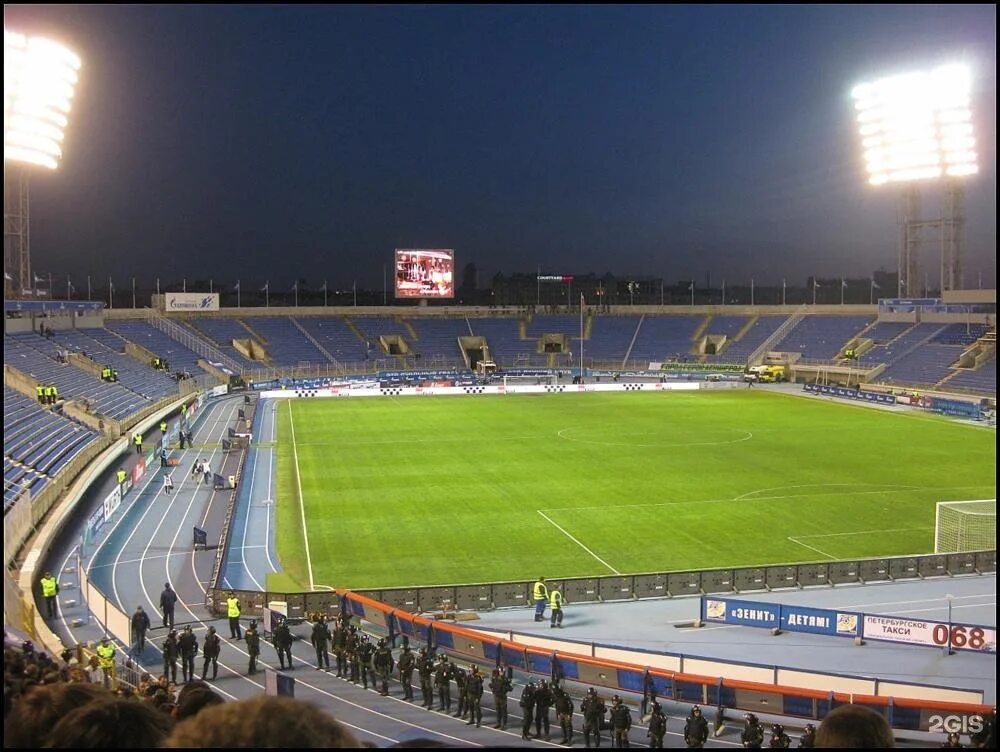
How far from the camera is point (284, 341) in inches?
3334

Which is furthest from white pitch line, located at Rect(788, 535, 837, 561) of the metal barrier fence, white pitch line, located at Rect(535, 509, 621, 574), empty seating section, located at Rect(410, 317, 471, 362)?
empty seating section, located at Rect(410, 317, 471, 362)

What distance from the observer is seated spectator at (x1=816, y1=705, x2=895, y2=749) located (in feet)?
9.56

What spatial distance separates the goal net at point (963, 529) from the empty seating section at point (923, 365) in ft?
130

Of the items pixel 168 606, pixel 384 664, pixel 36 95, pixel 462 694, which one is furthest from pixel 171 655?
pixel 36 95

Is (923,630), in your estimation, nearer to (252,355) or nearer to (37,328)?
(37,328)

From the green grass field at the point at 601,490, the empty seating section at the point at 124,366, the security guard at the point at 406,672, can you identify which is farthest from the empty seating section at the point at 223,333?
the security guard at the point at 406,672

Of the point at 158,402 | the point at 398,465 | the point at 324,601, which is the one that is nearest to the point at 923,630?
the point at 324,601

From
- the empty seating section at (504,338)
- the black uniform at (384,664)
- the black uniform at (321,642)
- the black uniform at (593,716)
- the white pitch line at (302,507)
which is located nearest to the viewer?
the black uniform at (593,716)

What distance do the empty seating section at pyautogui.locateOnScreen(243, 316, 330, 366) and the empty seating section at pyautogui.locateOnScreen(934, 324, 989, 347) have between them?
168ft

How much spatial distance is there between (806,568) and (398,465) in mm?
20190

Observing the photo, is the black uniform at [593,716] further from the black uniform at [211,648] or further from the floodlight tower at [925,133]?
the floodlight tower at [925,133]

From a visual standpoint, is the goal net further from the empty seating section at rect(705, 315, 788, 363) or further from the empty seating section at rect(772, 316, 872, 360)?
the empty seating section at rect(705, 315, 788, 363)

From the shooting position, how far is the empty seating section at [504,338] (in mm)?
91562

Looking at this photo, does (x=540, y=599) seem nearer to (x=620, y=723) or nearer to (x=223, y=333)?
(x=620, y=723)
